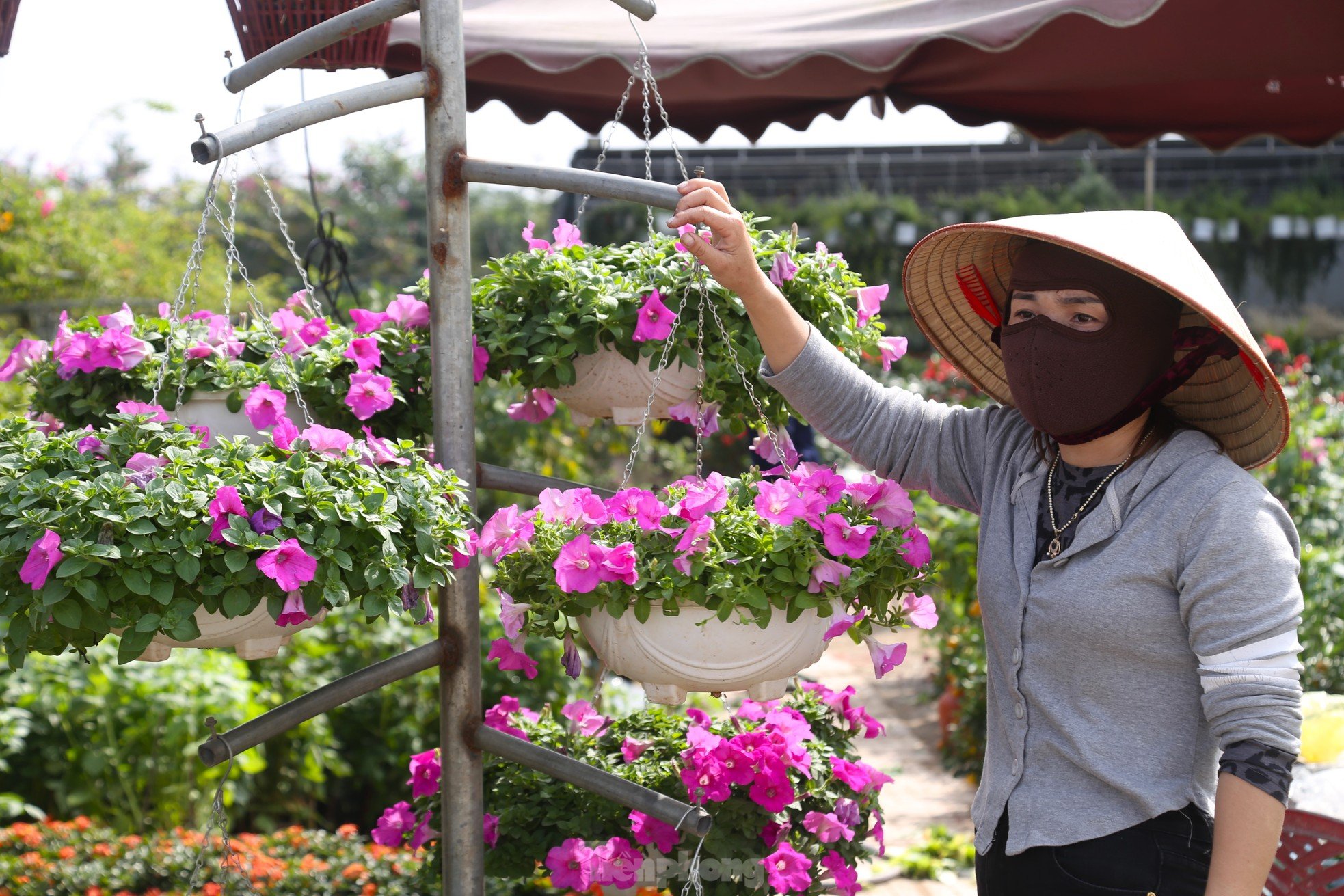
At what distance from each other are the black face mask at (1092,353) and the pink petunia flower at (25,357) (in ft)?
4.39

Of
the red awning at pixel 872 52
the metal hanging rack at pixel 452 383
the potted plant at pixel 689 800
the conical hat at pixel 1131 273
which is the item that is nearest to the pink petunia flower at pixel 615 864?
the potted plant at pixel 689 800

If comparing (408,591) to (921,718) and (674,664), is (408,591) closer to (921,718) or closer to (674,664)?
(674,664)

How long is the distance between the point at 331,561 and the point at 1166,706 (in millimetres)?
956

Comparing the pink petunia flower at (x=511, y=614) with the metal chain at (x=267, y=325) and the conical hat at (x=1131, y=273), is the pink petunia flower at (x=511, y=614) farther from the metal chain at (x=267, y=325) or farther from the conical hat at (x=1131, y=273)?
the conical hat at (x=1131, y=273)

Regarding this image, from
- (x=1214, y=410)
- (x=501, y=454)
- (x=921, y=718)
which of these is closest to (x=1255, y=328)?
(x=921, y=718)

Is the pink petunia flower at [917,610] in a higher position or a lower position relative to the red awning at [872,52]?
lower

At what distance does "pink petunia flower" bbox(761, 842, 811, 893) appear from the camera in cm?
171

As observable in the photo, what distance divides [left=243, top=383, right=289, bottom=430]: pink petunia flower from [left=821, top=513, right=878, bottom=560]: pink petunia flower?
70 centimetres

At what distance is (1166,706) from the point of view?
1.33 meters

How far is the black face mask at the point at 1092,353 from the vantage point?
1355mm

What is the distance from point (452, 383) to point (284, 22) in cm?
61

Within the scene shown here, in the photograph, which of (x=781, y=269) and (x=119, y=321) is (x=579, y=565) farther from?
(x=119, y=321)

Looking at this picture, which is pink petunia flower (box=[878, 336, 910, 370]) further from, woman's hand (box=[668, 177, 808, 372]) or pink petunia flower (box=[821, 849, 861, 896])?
pink petunia flower (box=[821, 849, 861, 896])

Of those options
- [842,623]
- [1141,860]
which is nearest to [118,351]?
[842,623]
